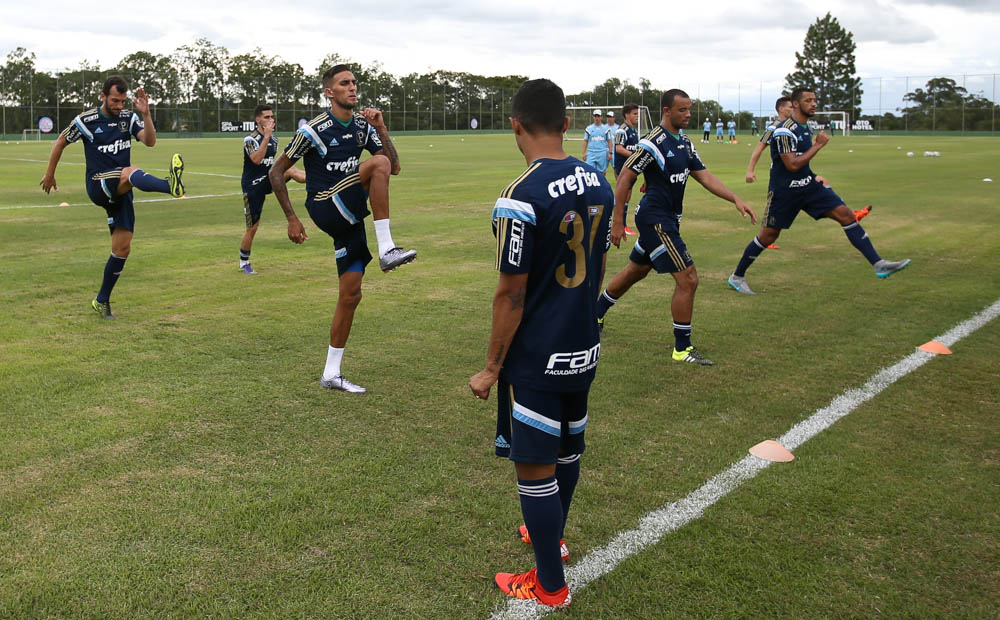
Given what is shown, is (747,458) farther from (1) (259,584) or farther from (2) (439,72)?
(2) (439,72)

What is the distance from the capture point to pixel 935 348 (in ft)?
23.3

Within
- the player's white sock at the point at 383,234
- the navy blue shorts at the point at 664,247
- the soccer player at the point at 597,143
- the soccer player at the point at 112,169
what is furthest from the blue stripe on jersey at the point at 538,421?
the soccer player at the point at 597,143

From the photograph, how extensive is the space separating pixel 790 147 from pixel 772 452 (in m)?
5.41

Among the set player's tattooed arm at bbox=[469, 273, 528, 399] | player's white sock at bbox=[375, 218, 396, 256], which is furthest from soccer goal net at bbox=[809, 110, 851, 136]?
player's tattooed arm at bbox=[469, 273, 528, 399]

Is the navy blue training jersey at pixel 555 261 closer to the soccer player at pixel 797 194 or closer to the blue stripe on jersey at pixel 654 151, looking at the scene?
the blue stripe on jersey at pixel 654 151

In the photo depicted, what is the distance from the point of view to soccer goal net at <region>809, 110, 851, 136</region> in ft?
245

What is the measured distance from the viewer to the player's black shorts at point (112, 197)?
8109mm

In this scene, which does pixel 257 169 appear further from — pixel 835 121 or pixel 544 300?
pixel 835 121

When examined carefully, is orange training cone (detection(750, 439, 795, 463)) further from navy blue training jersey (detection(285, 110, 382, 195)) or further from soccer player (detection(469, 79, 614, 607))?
navy blue training jersey (detection(285, 110, 382, 195))

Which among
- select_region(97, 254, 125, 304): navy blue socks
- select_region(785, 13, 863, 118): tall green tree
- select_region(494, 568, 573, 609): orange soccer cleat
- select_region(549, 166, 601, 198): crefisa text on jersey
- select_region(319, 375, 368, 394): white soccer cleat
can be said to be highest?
select_region(785, 13, 863, 118): tall green tree

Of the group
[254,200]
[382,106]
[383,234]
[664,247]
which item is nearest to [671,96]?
[664,247]

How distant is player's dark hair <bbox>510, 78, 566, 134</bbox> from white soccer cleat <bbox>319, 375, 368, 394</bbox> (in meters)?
3.32

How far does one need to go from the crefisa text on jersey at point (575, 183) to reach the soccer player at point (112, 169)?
6189 millimetres

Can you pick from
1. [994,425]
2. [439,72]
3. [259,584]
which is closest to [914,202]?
[994,425]
